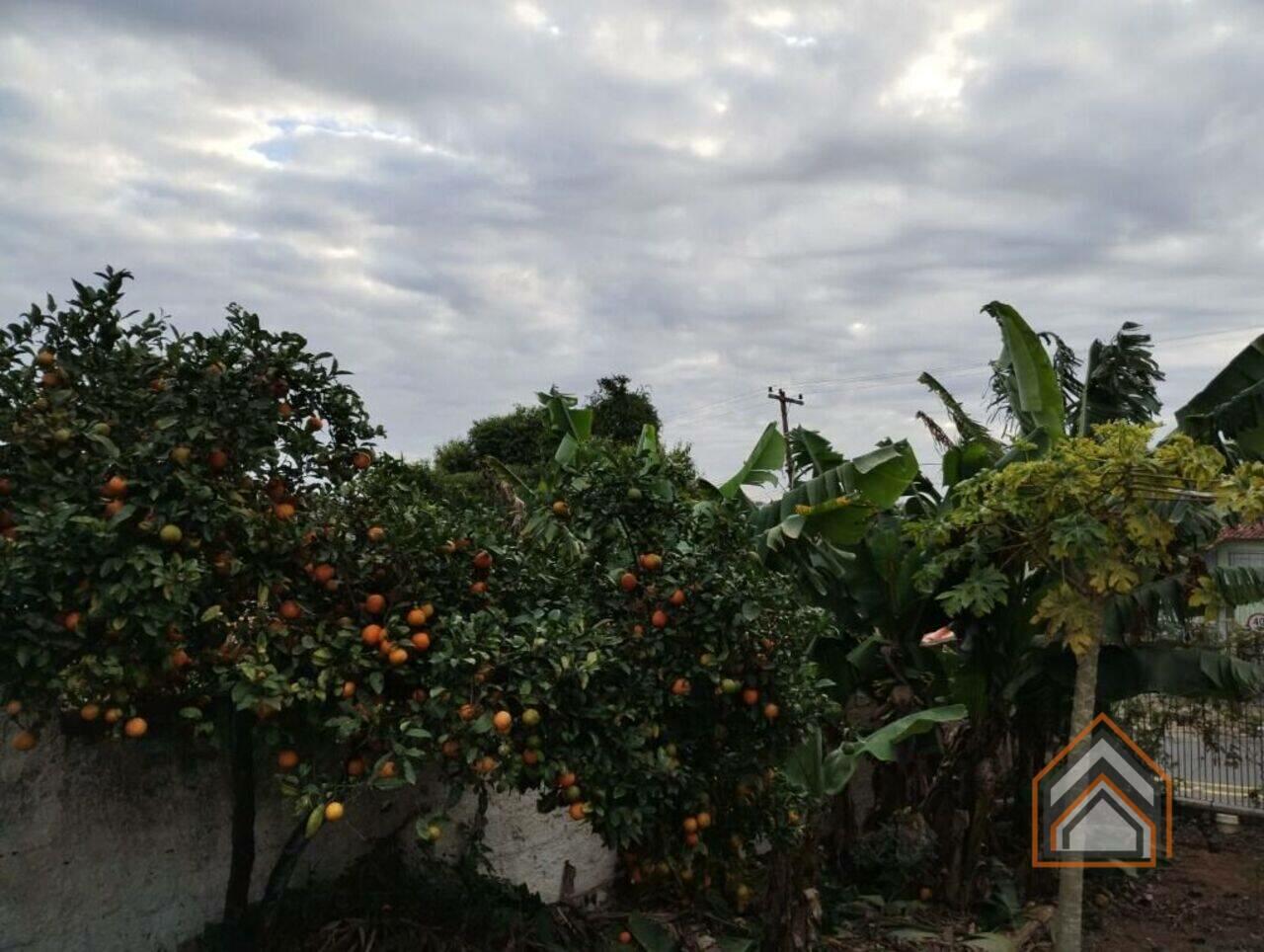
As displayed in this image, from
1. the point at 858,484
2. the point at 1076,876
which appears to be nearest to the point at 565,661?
the point at 858,484

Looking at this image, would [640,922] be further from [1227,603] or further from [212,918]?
[1227,603]

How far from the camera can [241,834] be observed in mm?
4156

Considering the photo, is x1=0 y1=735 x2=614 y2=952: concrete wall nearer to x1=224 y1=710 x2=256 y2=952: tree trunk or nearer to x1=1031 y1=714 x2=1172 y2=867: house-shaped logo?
x1=224 y1=710 x2=256 y2=952: tree trunk

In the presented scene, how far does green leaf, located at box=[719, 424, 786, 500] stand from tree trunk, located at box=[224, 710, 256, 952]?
3.99 m

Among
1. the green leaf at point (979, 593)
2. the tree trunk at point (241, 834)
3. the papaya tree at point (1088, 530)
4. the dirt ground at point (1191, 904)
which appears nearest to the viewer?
the tree trunk at point (241, 834)

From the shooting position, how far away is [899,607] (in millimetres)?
7496

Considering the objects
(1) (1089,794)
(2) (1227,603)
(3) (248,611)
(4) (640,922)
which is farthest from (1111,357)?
(3) (248,611)

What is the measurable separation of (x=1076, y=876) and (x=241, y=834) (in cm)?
505

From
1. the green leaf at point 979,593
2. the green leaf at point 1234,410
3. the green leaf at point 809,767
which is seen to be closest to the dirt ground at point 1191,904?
the green leaf at point 809,767

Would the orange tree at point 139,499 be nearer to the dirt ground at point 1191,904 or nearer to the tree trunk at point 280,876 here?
the tree trunk at point 280,876

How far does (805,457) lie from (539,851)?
425cm

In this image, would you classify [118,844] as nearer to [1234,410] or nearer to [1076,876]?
[1076,876]

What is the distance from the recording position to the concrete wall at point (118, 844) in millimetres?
3828

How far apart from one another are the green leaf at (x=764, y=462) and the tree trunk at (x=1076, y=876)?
7.86ft
